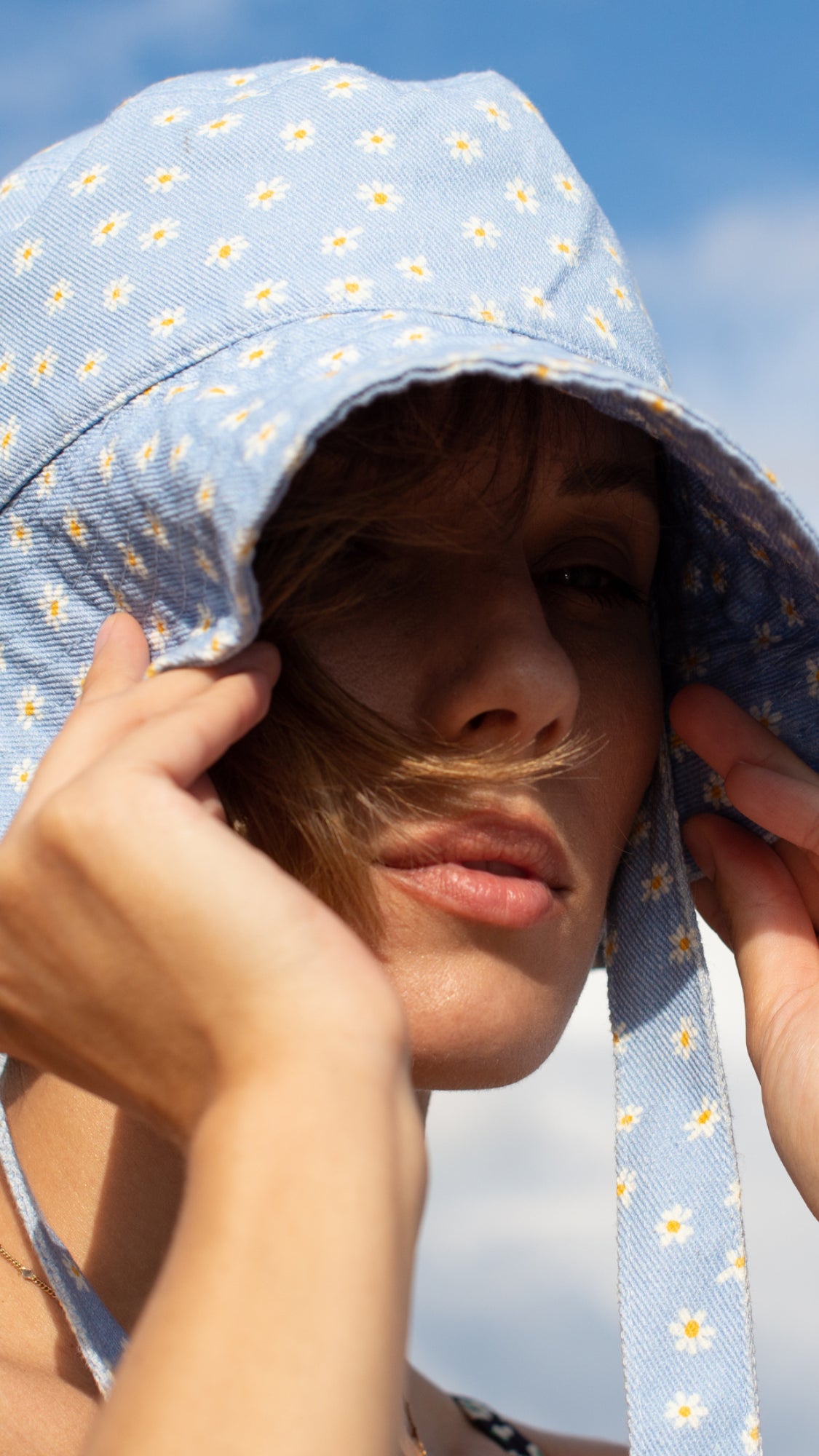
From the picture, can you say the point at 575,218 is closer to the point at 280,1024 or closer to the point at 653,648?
the point at 653,648

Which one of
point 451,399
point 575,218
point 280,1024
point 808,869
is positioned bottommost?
point 808,869

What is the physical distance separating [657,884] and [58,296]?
1.23 m

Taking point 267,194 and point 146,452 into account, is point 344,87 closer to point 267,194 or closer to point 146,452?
point 267,194

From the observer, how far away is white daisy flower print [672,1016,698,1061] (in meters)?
1.92

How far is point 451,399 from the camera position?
4.76 ft

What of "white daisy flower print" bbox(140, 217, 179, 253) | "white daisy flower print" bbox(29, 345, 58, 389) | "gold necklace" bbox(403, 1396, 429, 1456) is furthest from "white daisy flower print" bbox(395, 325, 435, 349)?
"gold necklace" bbox(403, 1396, 429, 1456)

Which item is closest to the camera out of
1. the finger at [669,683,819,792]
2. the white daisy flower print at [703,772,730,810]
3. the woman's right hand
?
the woman's right hand

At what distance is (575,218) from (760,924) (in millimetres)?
1100

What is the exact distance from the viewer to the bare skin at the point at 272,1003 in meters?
0.86

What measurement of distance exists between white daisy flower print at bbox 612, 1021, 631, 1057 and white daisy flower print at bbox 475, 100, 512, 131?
1.33 meters

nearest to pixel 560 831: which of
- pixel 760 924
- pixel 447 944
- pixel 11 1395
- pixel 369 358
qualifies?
pixel 447 944

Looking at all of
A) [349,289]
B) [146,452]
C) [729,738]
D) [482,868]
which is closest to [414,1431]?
[482,868]

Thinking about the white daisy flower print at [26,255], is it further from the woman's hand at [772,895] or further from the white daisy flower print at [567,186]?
the woman's hand at [772,895]

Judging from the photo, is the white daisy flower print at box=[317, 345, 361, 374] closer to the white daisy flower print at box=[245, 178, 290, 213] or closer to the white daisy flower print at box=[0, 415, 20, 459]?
the white daisy flower print at box=[245, 178, 290, 213]
